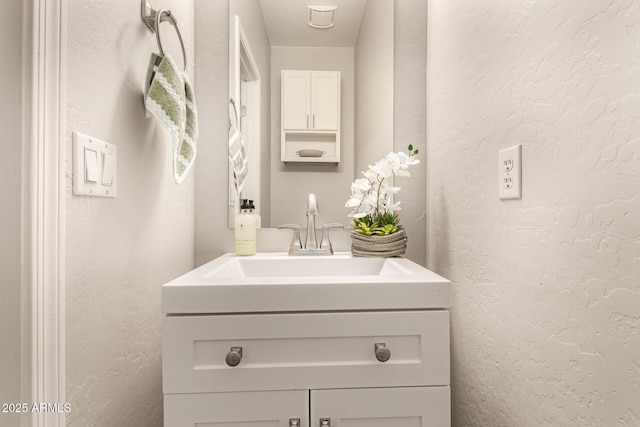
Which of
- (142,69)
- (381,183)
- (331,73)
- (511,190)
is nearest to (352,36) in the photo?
(331,73)

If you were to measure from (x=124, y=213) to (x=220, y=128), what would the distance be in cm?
58

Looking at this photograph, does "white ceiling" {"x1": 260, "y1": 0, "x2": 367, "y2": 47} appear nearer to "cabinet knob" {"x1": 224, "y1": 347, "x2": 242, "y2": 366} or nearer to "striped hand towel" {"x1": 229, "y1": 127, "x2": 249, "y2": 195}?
"striped hand towel" {"x1": 229, "y1": 127, "x2": 249, "y2": 195}

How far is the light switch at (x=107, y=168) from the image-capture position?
29.4 inches

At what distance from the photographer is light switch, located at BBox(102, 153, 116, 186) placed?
0.75m

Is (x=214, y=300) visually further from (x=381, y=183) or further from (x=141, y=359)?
(x=381, y=183)

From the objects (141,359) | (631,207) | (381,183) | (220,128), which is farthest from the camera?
(220,128)

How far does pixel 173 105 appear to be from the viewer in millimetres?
895

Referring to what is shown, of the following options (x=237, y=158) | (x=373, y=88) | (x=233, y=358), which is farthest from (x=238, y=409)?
(x=373, y=88)

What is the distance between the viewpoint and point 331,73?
1305 millimetres

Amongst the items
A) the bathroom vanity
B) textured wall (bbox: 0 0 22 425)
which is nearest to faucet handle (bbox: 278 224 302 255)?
the bathroom vanity

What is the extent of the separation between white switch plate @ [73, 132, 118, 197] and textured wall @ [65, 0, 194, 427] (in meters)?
0.02

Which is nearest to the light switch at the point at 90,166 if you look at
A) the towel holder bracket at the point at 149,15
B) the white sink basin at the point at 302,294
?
the white sink basin at the point at 302,294

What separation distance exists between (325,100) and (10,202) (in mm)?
998

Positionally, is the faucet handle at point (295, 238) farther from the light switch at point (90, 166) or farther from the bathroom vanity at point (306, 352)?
the light switch at point (90, 166)
